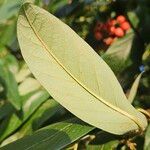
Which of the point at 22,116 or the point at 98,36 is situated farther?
the point at 98,36

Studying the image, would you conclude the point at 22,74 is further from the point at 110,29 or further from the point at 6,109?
the point at 110,29

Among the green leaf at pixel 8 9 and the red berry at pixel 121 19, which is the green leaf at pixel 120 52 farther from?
the green leaf at pixel 8 9

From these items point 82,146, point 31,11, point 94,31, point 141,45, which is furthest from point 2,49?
point 31,11

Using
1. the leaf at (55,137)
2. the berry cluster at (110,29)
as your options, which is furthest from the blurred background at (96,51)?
the leaf at (55,137)

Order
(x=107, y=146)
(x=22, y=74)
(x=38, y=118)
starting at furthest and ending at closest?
(x=22, y=74) → (x=38, y=118) → (x=107, y=146)

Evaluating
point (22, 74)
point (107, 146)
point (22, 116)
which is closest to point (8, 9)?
point (22, 74)

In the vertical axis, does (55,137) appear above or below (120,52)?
above
